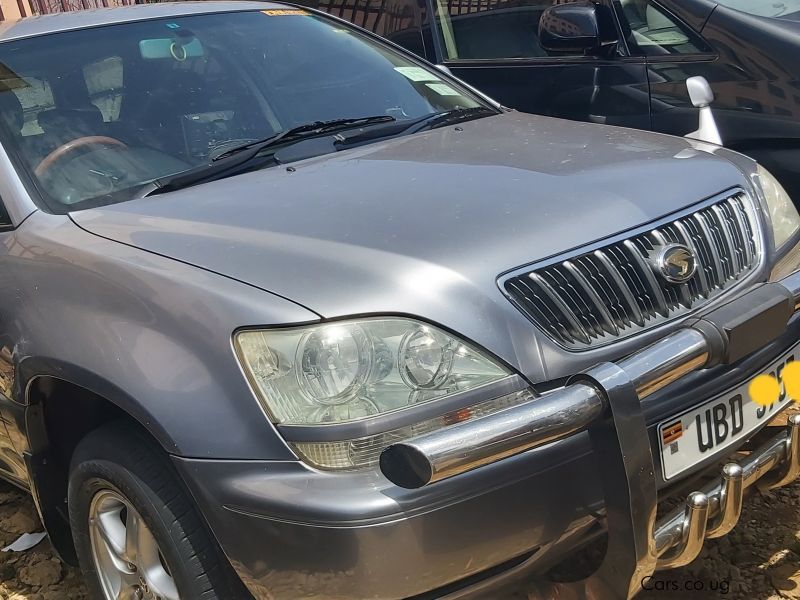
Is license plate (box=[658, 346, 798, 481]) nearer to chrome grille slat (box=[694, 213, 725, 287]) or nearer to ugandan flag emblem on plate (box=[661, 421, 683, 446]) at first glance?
ugandan flag emblem on plate (box=[661, 421, 683, 446])

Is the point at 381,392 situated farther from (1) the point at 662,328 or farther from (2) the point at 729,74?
(2) the point at 729,74

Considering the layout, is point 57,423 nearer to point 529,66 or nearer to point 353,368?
point 353,368

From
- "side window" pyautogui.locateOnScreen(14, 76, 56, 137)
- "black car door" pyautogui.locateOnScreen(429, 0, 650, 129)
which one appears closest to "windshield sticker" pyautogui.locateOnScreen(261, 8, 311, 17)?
"side window" pyautogui.locateOnScreen(14, 76, 56, 137)

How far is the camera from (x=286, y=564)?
1796 millimetres

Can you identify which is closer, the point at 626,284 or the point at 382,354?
the point at 382,354

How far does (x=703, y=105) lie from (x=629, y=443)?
1865 millimetres

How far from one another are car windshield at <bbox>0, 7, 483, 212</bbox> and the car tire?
2.46 ft

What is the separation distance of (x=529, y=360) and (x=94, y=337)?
38.0 inches

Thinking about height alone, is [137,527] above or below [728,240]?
below

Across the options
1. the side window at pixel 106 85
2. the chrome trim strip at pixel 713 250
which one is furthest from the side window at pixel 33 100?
the chrome trim strip at pixel 713 250

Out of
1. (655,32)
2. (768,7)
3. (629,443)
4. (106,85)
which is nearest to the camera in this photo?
(629,443)

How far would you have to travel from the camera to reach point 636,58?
408 centimetres

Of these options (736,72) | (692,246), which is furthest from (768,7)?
(692,246)

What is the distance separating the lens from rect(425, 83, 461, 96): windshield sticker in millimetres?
3420
